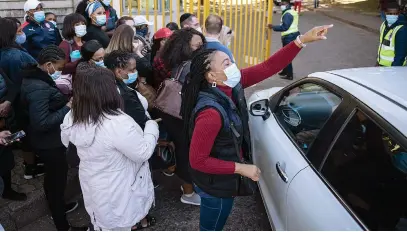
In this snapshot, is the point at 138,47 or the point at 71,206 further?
the point at 138,47

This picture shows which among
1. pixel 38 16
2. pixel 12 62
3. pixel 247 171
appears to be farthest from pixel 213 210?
pixel 38 16

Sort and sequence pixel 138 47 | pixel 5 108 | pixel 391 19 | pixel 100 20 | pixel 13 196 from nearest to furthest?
pixel 5 108 → pixel 13 196 → pixel 138 47 → pixel 100 20 → pixel 391 19

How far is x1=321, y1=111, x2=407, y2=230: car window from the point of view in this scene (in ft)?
6.01

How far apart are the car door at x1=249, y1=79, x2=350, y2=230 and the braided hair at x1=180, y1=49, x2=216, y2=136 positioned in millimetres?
709

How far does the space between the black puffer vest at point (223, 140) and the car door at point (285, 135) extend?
0.35 metres

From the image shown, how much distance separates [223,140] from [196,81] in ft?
1.36

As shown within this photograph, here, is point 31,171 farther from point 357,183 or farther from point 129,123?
point 357,183

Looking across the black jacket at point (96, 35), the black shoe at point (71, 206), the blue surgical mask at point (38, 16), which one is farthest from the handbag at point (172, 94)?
the blue surgical mask at point (38, 16)

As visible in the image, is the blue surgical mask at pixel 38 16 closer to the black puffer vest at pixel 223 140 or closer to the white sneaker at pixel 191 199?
the white sneaker at pixel 191 199

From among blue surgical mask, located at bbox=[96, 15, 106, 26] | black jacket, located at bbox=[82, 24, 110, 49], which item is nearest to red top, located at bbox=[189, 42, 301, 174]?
black jacket, located at bbox=[82, 24, 110, 49]

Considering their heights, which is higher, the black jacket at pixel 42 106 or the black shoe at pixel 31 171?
the black jacket at pixel 42 106

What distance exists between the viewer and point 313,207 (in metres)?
2.14

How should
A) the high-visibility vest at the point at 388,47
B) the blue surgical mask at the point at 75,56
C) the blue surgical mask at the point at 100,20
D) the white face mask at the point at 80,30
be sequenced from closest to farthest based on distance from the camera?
the blue surgical mask at the point at 75,56, the white face mask at the point at 80,30, the blue surgical mask at the point at 100,20, the high-visibility vest at the point at 388,47

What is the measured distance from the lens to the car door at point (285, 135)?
261cm
